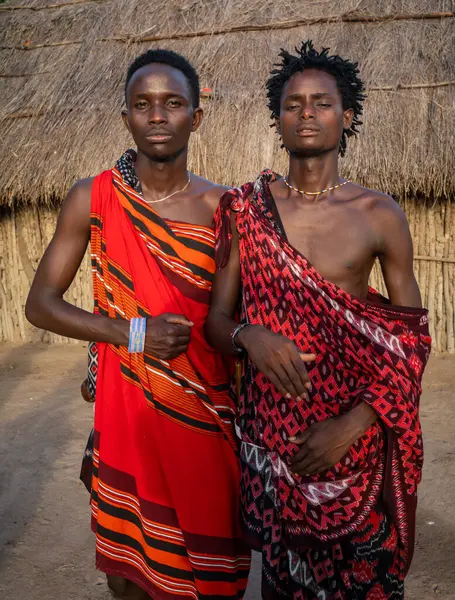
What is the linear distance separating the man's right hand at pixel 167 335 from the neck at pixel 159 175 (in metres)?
0.51

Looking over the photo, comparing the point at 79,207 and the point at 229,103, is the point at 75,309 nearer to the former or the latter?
the point at 79,207

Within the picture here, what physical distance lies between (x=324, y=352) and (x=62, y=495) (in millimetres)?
2525

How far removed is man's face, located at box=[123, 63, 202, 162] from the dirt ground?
1.92 metres

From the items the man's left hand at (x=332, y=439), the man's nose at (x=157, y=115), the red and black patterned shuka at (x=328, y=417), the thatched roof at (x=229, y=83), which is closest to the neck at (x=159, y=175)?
the man's nose at (x=157, y=115)

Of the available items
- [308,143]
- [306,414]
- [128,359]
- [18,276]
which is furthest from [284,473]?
[18,276]

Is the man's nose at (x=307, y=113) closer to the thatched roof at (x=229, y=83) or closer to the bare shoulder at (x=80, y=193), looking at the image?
the bare shoulder at (x=80, y=193)

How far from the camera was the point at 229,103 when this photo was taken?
6848 mm

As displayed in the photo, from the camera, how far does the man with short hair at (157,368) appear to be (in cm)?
220

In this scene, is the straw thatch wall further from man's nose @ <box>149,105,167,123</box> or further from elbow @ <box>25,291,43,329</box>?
elbow @ <box>25,291,43,329</box>

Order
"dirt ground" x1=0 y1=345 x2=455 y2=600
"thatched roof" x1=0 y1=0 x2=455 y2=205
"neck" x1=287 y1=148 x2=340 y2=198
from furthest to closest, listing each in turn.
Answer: "thatched roof" x1=0 y1=0 x2=455 y2=205 < "dirt ground" x1=0 y1=345 x2=455 y2=600 < "neck" x1=287 y1=148 x2=340 y2=198

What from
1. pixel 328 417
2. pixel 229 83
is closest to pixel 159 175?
pixel 328 417

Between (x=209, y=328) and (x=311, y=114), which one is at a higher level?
(x=311, y=114)

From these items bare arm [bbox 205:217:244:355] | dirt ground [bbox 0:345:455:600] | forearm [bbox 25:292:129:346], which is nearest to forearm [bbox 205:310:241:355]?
bare arm [bbox 205:217:244:355]

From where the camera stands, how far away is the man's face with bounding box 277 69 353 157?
2012mm
